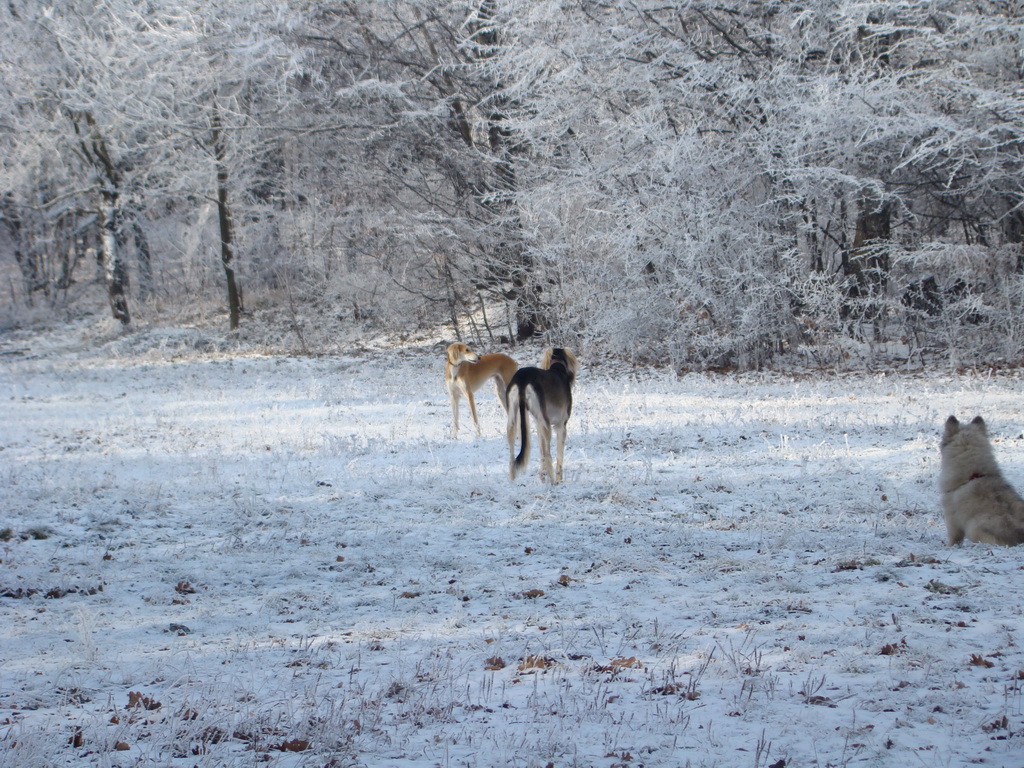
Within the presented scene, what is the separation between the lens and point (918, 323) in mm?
18438

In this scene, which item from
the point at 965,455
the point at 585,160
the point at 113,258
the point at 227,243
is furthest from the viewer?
the point at 113,258

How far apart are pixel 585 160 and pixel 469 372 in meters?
10.1

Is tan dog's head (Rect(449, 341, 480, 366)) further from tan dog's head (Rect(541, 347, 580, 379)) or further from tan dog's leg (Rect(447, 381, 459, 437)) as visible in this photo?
tan dog's head (Rect(541, 347, 580, 379))

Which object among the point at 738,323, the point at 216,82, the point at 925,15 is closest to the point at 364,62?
the point at 216,82

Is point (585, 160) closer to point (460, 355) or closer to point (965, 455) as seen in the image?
point (460, 355)

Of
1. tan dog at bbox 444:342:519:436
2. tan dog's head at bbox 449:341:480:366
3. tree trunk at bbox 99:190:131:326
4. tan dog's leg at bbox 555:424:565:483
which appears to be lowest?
tan dog's leg at bbox 555:424:565:483

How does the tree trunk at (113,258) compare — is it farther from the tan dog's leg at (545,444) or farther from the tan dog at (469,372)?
the tan dog's leg at (545,444)

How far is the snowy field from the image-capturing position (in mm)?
3412

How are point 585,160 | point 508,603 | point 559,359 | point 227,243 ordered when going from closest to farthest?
point 508,603 < point 559,359 < point 585,160 < point 227,243

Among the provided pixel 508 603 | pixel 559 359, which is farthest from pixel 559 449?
pixel 508 603

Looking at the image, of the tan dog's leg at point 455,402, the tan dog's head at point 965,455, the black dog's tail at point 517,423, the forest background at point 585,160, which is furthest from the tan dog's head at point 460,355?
the forest background at point 585,160

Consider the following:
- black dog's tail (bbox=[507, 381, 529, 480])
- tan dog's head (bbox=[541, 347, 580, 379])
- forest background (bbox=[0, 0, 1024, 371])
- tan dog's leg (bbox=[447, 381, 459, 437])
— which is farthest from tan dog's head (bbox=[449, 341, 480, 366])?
forest background (bbox=[0, 0, 1024, 371])

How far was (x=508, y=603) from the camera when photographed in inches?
209

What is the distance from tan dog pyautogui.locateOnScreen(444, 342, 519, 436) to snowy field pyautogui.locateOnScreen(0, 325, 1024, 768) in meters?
0.77
